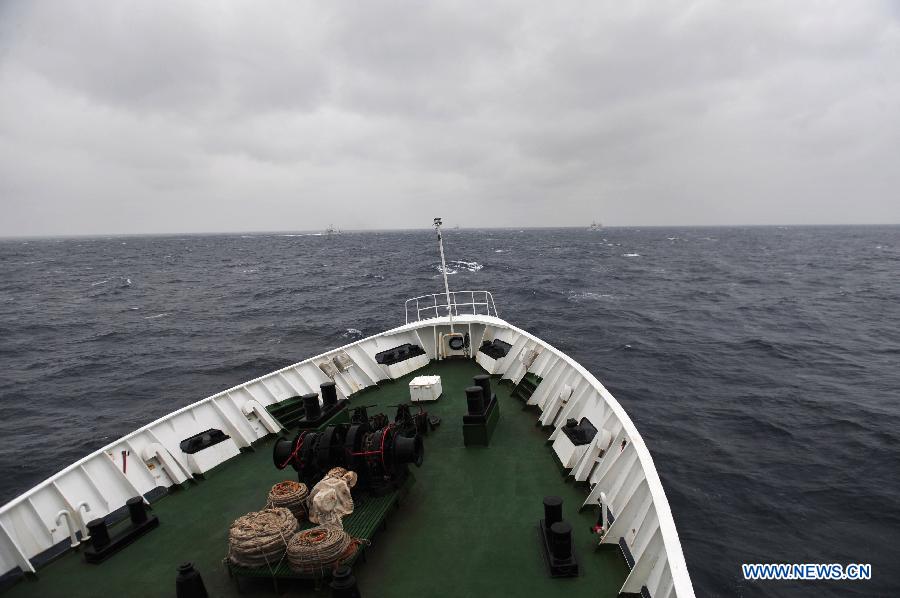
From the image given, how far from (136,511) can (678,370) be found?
81.1 feet

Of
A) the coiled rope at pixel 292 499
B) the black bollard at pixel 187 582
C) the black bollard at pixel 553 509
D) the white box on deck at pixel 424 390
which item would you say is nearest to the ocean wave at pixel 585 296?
the white box on deck at pixel 424 390

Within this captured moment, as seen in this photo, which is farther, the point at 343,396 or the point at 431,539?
the point at 343,396

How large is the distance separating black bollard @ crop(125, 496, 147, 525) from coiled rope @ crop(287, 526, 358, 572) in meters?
3.28

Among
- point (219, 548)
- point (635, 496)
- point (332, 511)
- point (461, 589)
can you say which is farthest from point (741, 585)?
point (219, 548)

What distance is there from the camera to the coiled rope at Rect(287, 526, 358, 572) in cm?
595

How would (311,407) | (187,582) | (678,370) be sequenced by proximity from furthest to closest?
(678,370) < (311,407) < (187,582)

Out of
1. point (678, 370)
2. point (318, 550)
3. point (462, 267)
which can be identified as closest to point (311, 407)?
point (318, 550)

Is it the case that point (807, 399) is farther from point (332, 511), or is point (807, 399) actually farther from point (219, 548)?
point (219, 548)

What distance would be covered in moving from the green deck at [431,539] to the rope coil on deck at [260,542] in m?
0.43

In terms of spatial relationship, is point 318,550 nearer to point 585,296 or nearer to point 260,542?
point 260,542

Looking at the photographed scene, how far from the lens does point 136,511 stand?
25.0 feet

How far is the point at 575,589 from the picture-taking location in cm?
582

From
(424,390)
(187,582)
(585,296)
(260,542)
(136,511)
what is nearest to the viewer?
(187,582)

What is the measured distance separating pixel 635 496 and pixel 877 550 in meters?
9.97
